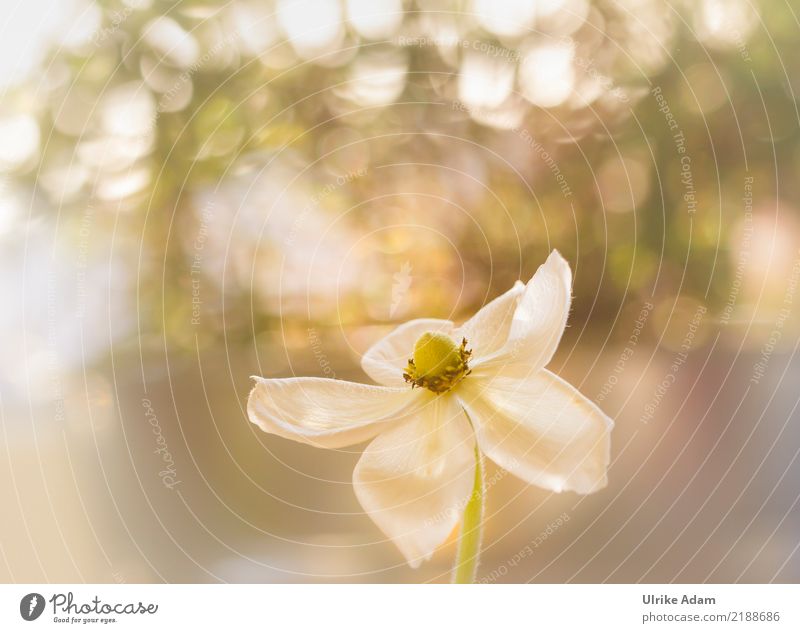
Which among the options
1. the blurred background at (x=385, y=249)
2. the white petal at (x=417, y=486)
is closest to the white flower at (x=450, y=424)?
the white petal at (x=417, y=486)

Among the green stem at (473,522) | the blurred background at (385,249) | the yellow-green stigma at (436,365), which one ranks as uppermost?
the blurred background at (385,249)

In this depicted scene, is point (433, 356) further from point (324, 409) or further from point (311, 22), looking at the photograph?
point (311, 22)

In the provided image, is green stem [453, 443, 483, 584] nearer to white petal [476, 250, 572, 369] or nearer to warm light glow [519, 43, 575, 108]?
white petal [476, 250, 572, 369]

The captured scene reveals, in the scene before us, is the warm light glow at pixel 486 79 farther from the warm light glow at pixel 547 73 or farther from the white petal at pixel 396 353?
the white petal at pixel 396 353

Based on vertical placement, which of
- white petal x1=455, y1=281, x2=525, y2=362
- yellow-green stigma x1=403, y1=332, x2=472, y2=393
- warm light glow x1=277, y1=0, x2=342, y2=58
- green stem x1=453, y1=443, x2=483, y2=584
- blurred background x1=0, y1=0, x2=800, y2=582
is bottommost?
green stem x1=453, y1=443, x2=483, y2=584
